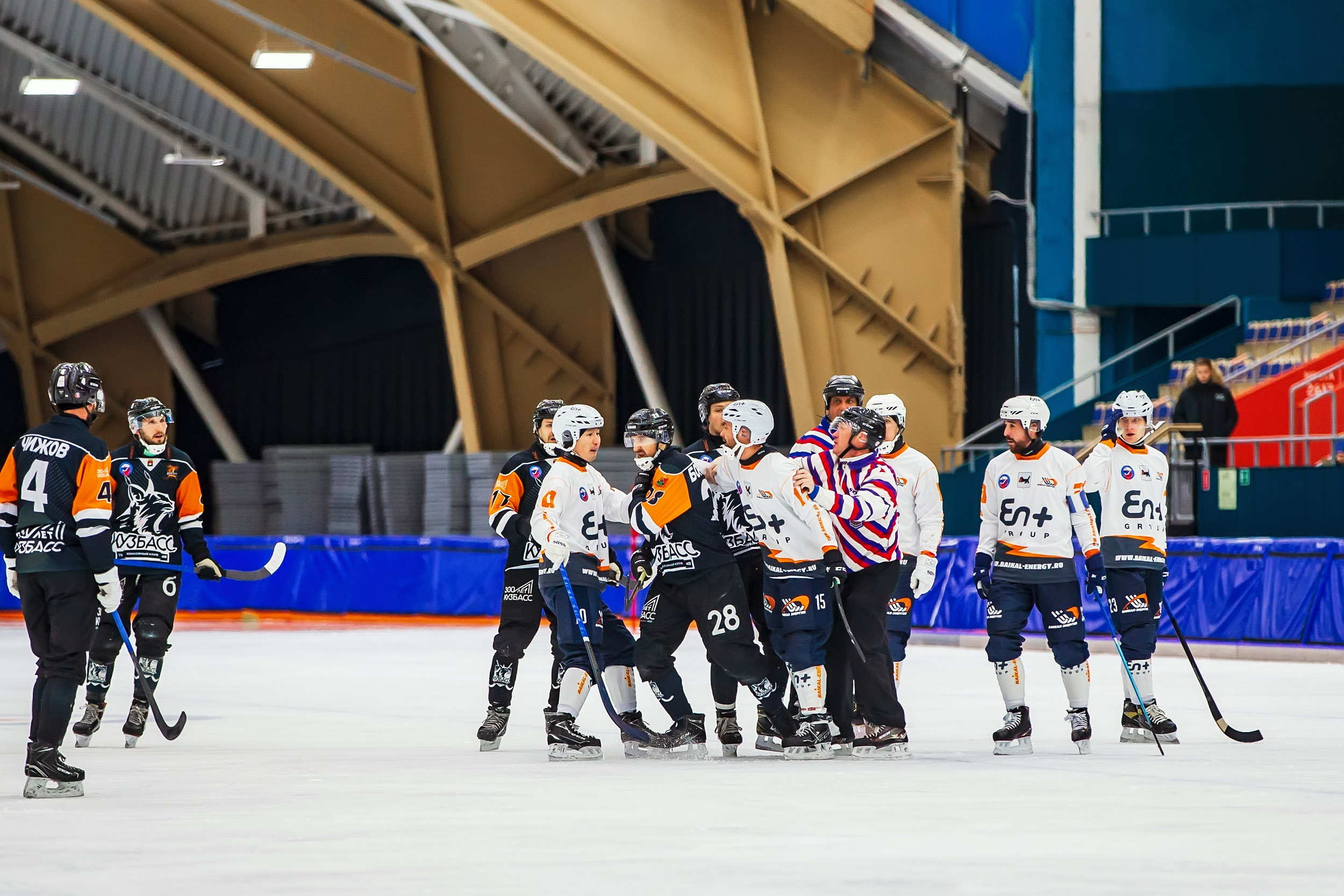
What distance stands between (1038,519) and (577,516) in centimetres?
266

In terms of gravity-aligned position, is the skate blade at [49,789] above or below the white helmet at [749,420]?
below

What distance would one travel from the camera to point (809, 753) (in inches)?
419

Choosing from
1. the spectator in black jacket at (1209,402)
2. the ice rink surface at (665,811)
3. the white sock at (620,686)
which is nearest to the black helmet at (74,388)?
the ice rink surface at (665,811)

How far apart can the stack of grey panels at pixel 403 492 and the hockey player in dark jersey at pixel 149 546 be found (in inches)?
881

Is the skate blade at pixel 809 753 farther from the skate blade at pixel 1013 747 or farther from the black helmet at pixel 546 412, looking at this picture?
the black helmet at pixel 546 412

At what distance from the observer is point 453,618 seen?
2738 centimetres

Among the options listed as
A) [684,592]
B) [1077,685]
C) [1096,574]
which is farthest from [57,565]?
[1096,574]

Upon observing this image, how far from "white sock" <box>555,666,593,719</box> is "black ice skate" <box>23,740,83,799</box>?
9.10 ft

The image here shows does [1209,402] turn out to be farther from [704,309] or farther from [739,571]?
[704,309]

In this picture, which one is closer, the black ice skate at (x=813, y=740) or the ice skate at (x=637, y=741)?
the black ice skate at (x=813, y=740)

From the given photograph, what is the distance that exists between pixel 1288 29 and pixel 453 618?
1418 centimetres

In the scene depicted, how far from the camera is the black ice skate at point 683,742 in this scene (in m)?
10.8

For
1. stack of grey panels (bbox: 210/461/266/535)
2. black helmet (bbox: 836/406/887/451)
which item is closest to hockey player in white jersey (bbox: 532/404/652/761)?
black helmet (bbox: 836/406/887/451)

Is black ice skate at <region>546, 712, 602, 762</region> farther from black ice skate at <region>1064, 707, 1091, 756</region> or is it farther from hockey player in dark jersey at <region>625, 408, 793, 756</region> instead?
black ice skate at <region>1064, 707, 1091, 756</region>
